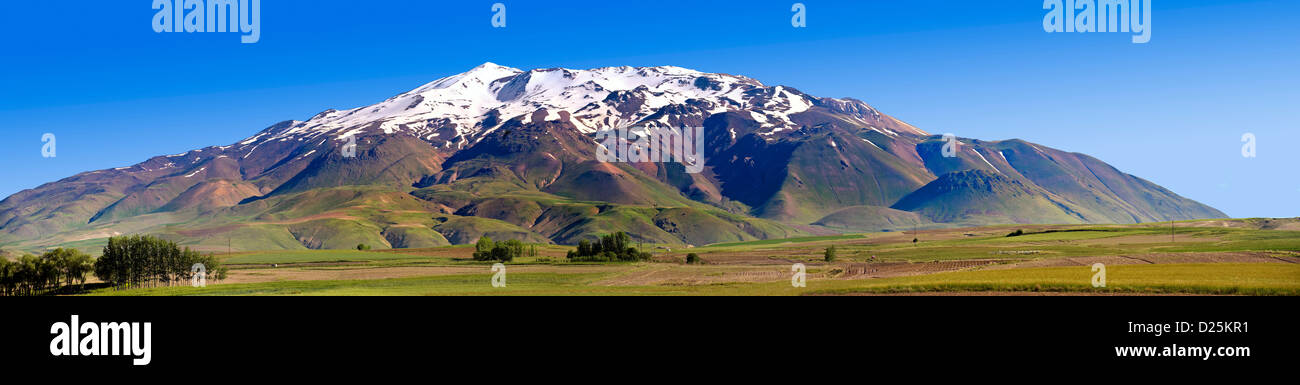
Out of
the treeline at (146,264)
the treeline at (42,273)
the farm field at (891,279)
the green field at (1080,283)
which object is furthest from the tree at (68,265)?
the green field at (1080,283)

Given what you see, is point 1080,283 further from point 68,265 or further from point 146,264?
point 68,265

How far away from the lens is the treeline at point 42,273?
129625 millimetres

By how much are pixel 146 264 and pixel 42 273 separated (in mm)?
15295

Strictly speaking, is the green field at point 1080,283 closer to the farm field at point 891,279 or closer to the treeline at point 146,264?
the farm field at point 891,279

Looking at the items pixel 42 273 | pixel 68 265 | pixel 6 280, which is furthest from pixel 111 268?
pixel 6 280

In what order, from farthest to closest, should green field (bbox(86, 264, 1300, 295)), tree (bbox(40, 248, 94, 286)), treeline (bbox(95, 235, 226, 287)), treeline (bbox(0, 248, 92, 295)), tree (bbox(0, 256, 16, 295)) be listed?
treeline (bbox(95, 235, 226, 287)), tree (bbox(40, 248, 94, 286)), treeline (bbox(0, 248, 92, 295)), tree (bbox(0, 256, 16, 295)), green field (bbox(86, 264, 1300, 295))

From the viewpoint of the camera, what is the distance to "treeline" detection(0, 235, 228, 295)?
131 metres

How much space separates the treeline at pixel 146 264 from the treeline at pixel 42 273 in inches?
141

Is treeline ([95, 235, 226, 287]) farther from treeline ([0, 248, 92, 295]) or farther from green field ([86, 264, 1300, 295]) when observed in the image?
green field ([86, 264, 1300, 295])

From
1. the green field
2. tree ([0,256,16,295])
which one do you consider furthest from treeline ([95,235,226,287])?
the green field

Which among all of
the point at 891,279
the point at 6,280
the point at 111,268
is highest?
the point at 891,279

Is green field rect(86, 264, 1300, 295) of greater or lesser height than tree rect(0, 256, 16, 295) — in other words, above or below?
above

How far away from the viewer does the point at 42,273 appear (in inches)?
5202
